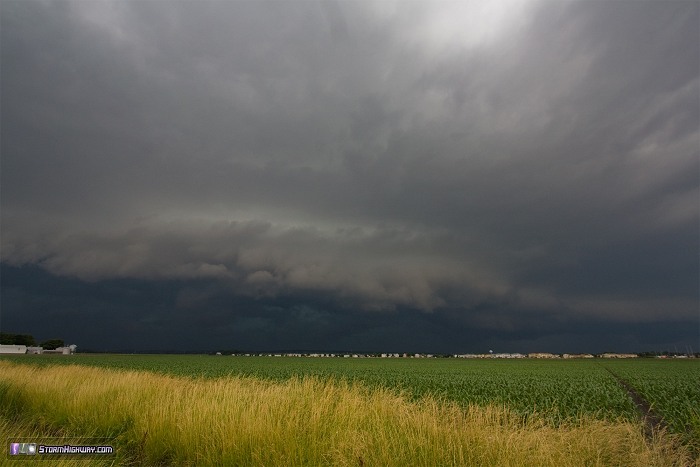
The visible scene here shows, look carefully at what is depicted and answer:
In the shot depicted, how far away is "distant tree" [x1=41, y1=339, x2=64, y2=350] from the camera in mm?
177750

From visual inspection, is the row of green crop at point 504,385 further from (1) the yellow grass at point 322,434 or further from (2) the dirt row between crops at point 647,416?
(1) the yellow grass at point 322,434

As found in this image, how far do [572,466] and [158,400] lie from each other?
1053 cm

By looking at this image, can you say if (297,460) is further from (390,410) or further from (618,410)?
(618,410)

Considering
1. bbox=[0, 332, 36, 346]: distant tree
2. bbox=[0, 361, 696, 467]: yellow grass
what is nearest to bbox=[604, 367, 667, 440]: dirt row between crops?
bbox=[0, 361, 696, 467]: yellow grass

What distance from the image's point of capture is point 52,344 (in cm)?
18125

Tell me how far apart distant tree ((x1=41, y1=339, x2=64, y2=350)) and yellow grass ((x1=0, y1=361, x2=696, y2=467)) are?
210732 mm

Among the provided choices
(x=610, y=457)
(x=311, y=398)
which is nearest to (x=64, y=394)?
(x=311, y=398)

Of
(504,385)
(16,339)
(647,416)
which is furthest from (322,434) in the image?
(16,339)

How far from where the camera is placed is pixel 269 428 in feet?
26.7

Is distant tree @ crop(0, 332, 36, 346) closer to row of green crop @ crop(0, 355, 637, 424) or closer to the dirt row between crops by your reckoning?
row of green crop @ crop(0, 355, 637, 424)

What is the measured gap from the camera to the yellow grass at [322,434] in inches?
252

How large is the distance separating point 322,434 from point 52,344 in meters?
224

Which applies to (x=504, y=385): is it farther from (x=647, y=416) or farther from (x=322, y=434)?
(x=322, y=434)

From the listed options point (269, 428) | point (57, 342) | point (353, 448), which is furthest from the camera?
point (57, 342)
